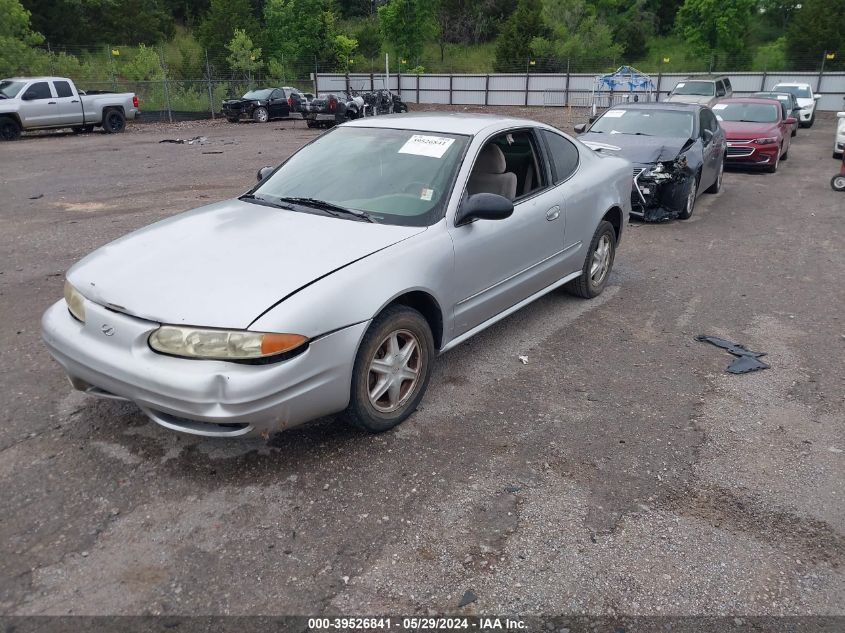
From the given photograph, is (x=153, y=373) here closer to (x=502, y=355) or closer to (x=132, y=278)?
(x=132, y=278)

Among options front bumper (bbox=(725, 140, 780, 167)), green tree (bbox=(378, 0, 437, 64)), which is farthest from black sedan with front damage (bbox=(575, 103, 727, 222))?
green tree (bbox=(378, 0, 437, 64))

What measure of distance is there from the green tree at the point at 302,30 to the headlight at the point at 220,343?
40.8m

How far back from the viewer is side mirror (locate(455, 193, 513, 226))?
392 centimetres

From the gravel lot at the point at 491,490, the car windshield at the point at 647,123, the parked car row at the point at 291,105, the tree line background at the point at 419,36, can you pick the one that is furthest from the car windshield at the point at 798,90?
the gravel lot at the point at 491,490

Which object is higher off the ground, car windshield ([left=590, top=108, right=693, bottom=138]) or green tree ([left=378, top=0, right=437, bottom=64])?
green tree ([left=378, top=0, right=437, bottom=64])

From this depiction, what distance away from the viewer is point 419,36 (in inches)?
1912

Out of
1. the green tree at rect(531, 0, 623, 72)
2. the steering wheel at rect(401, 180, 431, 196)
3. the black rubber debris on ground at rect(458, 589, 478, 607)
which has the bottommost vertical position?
the black rubber debris on ground at rect(458, 589, 478, 607)

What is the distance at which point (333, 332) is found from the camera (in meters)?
3.15

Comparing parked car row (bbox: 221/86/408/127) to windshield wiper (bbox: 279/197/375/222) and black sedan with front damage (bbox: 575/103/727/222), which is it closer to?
black sedan with front damage (bbox: 575/103/727/222)

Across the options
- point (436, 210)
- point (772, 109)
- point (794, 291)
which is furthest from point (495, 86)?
point (436, 210)

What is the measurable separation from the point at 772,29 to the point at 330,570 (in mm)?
71057

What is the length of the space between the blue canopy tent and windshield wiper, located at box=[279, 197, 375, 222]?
33.4 metres

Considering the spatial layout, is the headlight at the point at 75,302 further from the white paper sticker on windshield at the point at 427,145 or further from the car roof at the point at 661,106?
→ the car roof at the point at 661,106

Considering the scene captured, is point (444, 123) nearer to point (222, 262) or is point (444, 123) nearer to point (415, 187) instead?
point (415, 187)
